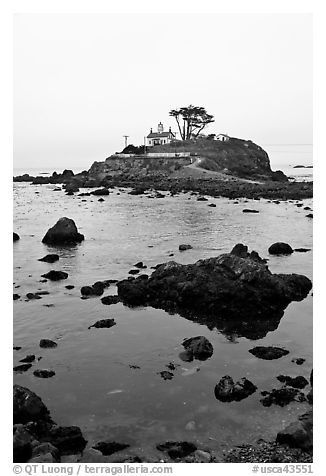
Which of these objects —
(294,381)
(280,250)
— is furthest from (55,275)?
(294,381)

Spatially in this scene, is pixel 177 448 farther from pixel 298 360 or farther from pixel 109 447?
pixel 298 360

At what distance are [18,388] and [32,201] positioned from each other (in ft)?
208

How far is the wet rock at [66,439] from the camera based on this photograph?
1023 cm

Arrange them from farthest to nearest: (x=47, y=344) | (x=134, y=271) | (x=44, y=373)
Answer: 1. (x=134, y=271)
2. (x=47, y=344)
3. (x=44, y=373)

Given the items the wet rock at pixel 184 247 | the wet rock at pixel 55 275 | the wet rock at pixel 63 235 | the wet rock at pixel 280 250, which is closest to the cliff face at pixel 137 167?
the wet rock at pixel 63 235

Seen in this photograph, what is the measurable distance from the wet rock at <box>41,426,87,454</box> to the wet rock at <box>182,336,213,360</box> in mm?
5125

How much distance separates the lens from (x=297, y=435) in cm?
1013

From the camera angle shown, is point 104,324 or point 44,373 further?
point 104,324

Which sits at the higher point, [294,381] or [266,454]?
[294,381]

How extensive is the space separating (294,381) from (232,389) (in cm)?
191

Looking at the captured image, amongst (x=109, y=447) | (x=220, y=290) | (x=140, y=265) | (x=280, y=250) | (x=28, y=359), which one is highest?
(x=280, y=250)

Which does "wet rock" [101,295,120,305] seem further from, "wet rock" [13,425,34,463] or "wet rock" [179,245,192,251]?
"wet rock" [179,245,192,251]

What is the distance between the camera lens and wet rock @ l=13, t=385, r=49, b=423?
1116 centimetres

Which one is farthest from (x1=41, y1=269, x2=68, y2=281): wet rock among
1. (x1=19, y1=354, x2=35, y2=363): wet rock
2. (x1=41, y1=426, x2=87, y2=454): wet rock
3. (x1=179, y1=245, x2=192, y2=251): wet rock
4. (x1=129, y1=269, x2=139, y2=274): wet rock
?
(x1=41, y1=426, x2=87, y2=454): wet rock
